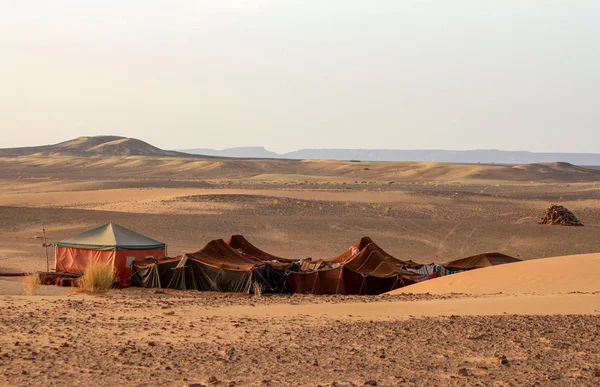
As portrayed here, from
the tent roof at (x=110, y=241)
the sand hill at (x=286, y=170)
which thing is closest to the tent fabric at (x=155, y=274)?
the tent roof at (x=110, y=241)

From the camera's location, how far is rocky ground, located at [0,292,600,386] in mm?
9555

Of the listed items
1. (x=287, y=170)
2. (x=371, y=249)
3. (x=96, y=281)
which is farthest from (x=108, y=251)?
(x=287, y=170)

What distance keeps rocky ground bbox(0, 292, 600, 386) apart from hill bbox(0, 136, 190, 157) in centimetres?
15024

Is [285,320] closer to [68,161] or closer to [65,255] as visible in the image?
[65,255]

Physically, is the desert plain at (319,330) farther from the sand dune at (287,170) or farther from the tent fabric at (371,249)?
the sand dune at (287,170)

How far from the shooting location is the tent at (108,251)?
23.7 meters

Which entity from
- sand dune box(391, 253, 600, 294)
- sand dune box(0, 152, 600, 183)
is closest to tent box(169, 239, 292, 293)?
sand dune box(391, 253, 600, 294)

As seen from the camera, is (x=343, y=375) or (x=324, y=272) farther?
(x=324, y=272)

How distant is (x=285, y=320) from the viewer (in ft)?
45.5

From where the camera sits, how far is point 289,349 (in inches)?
441

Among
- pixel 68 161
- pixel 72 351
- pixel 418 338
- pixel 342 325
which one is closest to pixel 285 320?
pixel 342 325

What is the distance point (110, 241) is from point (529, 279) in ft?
39.2

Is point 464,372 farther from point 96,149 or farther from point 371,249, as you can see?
point 96,149

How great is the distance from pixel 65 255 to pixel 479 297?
13.2 metres
